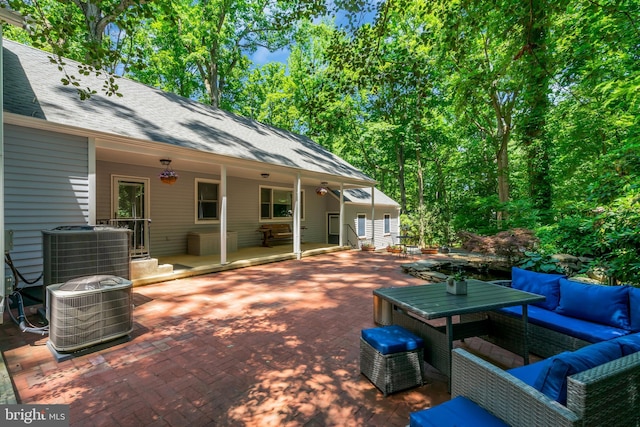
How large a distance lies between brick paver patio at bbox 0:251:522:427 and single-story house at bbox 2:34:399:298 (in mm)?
2121

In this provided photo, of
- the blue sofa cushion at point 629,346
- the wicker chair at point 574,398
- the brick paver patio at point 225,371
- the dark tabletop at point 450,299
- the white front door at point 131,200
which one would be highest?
the white front door at point 131,200

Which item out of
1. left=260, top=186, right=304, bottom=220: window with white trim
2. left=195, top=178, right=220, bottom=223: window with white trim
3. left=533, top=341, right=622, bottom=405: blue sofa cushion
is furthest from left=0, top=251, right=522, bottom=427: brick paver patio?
left=260, top=186, right=304, bottom=220: window with white trim

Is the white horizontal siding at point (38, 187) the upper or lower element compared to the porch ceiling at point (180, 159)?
lower

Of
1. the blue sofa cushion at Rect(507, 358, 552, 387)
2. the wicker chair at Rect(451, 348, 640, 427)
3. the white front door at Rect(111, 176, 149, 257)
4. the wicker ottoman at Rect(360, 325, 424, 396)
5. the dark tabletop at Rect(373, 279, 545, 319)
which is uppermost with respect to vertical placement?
the white front door at Rect(111, 176, 149, 257)

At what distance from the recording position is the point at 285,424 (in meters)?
2.24

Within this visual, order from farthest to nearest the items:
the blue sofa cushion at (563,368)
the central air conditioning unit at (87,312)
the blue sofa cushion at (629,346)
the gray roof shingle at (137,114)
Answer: the gray roof shingle at (137,114) < the central air conditioning unit at (87,312) < the blue sofa cushion at (629,346) < the blue sofa cushion at (563,368)

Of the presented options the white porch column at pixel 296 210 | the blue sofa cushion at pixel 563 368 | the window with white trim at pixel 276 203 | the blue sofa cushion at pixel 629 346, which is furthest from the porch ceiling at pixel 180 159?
the blue sofa cushion at pixel 629 346

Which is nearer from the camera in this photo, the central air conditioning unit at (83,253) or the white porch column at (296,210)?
the central air conditioning unit at (83,253)

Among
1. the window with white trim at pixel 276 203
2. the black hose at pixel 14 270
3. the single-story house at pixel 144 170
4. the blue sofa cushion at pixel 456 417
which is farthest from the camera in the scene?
the window with white trim at pixel 276 203

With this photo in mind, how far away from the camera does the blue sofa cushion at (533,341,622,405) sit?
1538 millimetres

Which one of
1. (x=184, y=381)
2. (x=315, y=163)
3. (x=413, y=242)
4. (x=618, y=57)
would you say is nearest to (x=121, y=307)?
(x=184, y=381)

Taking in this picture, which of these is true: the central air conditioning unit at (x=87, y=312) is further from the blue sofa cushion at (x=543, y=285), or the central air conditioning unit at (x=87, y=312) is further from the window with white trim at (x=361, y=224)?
the window with white trim at (x=361, y=224)

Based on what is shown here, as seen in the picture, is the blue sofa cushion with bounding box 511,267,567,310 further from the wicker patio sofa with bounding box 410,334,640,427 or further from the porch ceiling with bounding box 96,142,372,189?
the porch ceiling with bounding box 96,142,372,189

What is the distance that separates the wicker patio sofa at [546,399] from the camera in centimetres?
143
